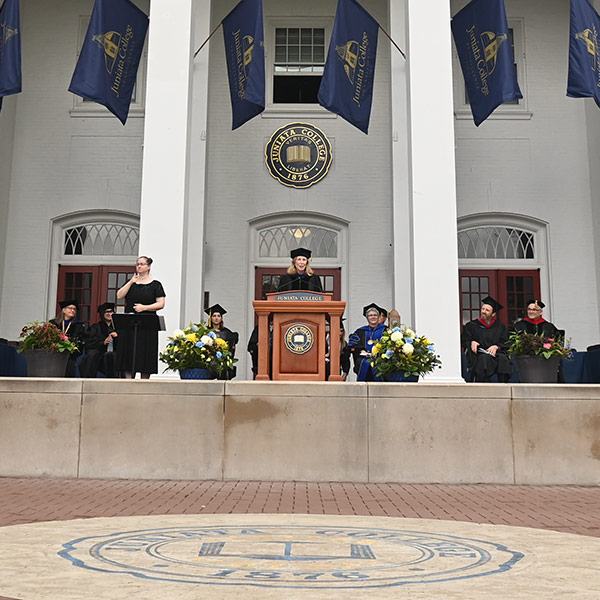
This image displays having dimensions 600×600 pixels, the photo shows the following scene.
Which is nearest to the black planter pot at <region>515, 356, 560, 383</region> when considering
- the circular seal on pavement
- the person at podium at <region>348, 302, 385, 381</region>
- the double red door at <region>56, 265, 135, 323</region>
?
the person at podium at <region>348, 302, 385, 381</region>

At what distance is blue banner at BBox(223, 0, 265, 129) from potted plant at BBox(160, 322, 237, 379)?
12.0 feet

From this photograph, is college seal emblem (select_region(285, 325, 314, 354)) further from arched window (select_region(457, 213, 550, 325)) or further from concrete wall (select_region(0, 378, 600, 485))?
arched window (select_region(457, 213, 550, 325))

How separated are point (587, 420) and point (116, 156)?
10.2 m

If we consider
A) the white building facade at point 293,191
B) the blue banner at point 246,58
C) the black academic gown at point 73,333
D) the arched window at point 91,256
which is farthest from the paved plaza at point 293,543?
the arched window at point 91,256

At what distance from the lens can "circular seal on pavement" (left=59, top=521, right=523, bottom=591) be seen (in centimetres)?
311

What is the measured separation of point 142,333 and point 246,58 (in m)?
4.30

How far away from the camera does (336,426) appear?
786cm

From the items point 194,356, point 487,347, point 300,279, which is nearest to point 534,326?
point 487,347

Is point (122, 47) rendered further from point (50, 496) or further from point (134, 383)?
point (50, 496)

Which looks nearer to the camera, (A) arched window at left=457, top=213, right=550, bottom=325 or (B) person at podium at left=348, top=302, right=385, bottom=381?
(B) person at podium at left=348, top=302, right=385, bottom=381

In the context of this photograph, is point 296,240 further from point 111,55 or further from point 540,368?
point 540,368

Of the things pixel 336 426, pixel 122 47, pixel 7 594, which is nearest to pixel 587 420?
pixel 336 426

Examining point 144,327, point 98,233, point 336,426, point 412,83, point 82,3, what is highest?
point 82,3

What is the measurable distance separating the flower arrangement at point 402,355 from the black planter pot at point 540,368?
1.09 m
